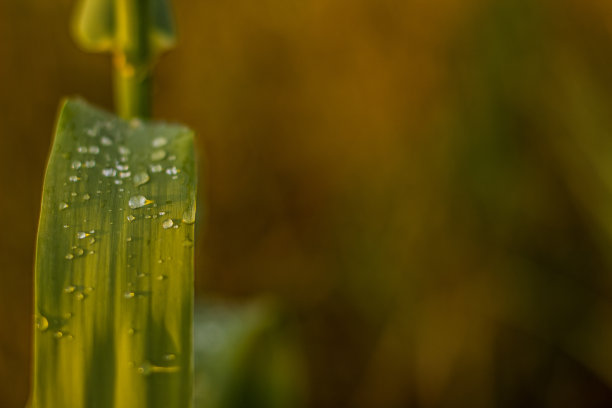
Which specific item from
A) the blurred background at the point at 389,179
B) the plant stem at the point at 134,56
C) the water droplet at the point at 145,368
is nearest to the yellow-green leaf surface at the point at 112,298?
the water droplet at the point at 145,368

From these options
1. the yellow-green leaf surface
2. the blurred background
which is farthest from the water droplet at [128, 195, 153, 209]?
the blurred background

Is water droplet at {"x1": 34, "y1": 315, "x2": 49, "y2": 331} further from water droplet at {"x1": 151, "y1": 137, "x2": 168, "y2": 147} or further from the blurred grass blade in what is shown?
the blurred grass blade

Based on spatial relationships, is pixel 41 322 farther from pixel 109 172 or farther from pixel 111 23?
pixel 111 23

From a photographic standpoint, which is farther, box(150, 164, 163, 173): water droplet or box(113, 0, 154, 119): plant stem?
box(113, 0, 154, 119): plant stem

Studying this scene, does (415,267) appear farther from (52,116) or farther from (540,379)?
(52,116)

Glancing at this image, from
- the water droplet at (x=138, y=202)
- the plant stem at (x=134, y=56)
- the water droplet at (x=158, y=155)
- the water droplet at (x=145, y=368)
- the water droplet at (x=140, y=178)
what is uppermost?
the plant stem at (x=134, y=56)

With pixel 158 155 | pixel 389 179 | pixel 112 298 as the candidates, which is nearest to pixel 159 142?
pixel 158 155

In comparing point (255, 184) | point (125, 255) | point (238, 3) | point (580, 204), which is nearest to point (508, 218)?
point (580, 204)

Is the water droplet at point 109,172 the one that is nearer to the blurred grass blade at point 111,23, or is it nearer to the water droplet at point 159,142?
the water droplet at point 159,142
